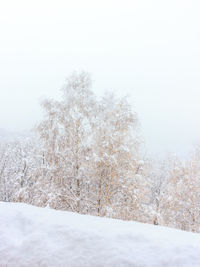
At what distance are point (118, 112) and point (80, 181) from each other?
2.99 meters

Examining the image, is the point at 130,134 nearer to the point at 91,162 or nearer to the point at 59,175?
the point at 91,162

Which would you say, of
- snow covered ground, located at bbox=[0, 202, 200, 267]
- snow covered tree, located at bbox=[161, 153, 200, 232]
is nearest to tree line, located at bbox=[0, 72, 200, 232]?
snow covered tree, located at bbox=[161, 153, 200, 232]

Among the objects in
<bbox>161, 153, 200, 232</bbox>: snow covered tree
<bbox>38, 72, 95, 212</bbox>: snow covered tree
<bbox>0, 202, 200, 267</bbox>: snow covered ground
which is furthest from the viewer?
<bbox>161, 153, 200, 232</bbox>: snow covered tree

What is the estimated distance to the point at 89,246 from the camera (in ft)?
5.34

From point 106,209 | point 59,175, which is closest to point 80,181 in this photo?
point 59,175

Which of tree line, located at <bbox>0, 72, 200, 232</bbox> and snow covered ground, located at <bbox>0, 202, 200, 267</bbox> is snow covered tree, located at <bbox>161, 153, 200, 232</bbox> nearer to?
tree line, located at <bbox>0, 72, 200, 232</bbox>

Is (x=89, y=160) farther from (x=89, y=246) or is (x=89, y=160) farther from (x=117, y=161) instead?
(x=89, y=246)

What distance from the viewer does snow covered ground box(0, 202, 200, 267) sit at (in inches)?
59.1

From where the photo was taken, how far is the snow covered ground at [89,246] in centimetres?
150

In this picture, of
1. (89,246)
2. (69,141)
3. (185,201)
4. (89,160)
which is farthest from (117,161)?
(89,246)

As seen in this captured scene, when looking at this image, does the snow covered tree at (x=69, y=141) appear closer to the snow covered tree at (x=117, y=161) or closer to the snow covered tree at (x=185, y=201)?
the snow covered tree at (x=117, y=161)

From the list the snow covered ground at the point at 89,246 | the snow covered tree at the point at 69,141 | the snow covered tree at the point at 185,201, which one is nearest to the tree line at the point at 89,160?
the snow covered tree at the point at 69,141

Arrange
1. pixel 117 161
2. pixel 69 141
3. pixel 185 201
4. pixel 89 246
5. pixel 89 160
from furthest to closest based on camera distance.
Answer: pixel 185 201 → pixel 69 141 → pixel 117 161 → pixel 89 160 → pixel 89 246

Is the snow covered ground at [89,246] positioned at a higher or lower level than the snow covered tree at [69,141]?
lower
